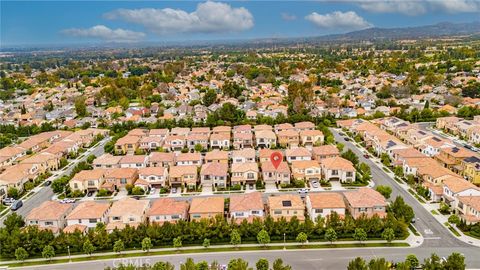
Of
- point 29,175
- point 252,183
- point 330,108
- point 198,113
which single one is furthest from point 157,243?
point 330,108

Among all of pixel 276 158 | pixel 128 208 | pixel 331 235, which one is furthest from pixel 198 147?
pixel 331 235

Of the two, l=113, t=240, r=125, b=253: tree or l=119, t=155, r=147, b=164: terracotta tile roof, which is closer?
l=113, t=240, r=125, b=253: tree

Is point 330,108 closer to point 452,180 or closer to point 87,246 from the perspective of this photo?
point 452,180

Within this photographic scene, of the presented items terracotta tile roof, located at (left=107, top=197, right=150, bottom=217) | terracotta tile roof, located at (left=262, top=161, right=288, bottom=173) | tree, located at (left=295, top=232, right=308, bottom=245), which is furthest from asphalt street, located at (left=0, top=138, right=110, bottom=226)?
tree, located at (left=295, top=232, right=308, bottom=245)

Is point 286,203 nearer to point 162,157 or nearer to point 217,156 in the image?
point 217,156

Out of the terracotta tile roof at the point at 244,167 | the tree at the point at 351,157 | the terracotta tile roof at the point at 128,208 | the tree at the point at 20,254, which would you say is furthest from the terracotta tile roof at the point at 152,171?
the tree at the point at 351,157

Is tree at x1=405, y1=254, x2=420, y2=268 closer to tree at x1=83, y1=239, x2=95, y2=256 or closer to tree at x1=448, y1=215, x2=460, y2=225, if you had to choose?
tree at x1=448, y1=215, x2=460, y2=225
